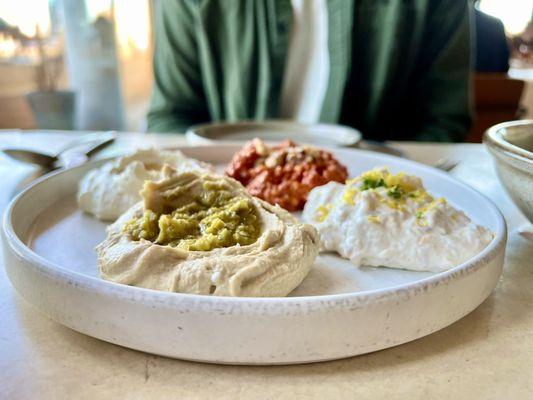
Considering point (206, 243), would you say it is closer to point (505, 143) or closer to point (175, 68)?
point (505, 143)

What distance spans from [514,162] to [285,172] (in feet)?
1.55

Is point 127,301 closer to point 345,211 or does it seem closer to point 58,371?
point 58,371

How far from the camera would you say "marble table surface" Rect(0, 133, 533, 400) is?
0.58 m

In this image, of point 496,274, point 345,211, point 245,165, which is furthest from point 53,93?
point 496,274

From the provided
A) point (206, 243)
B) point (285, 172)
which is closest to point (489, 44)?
point (285, 172)

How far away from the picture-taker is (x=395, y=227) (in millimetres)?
873

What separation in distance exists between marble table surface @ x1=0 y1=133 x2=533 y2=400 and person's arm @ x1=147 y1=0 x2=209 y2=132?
5.97 feet

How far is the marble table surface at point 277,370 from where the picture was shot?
58cm

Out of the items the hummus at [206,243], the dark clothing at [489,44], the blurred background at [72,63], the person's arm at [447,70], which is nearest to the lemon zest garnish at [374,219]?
the hummus at [206,243]

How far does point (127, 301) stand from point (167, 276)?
0.11m

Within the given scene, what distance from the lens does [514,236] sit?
1.01 m

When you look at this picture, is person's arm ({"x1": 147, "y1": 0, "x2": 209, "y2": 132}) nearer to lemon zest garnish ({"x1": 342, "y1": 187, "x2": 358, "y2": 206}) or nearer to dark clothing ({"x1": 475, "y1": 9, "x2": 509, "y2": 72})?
lemon zest garnish ({"x1": 342, "y1": 187, "x2": 358, "y2": 206})

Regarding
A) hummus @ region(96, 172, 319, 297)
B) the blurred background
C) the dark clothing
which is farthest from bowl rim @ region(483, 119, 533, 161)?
the dark clothing

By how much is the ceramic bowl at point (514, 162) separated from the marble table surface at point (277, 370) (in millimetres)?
247
